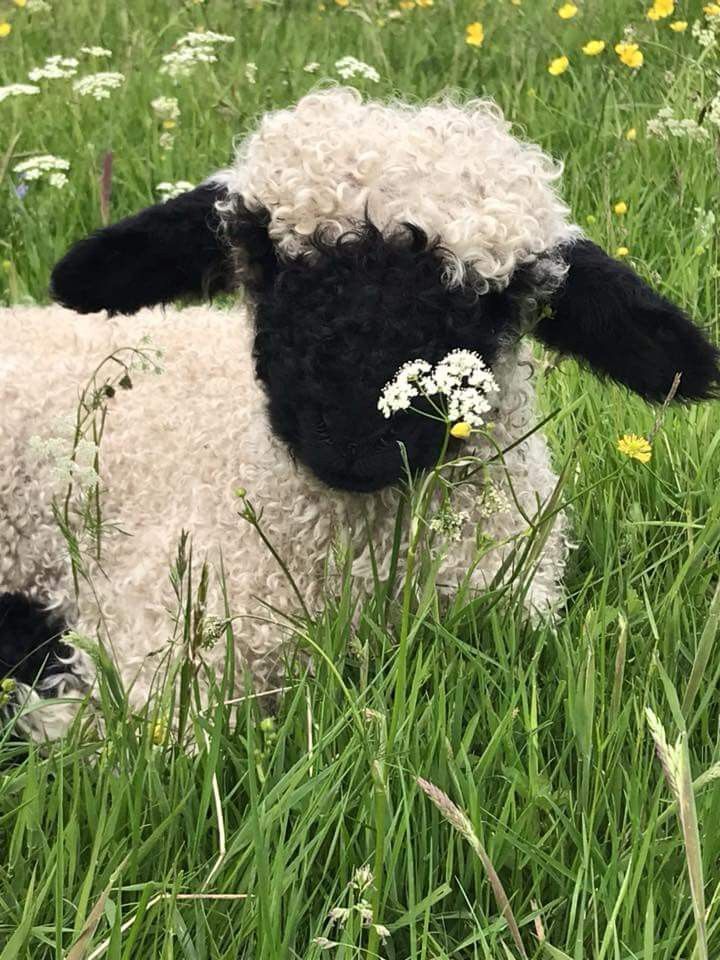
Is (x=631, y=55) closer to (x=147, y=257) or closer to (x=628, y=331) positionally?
(x=628, y=331)

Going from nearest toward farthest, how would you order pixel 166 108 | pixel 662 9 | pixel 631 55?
pixel 166 108 < pixel 631 55 < pixel 662 9

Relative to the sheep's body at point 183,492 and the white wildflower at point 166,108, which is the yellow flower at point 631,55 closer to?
the white wildflower at point 166,108

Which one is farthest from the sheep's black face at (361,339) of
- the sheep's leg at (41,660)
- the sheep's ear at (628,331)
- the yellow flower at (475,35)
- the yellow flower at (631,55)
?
the yellow flower at (475,35)

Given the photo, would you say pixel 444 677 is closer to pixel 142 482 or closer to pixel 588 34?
pixel 142 482

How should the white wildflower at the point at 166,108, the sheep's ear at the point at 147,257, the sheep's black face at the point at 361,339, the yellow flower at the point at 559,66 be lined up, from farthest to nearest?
the yellow flower at the point at 559,66 < the white wildflower at the point at 166,108 < the sheep's ear at the point at 147,257 < the sheep's black face at the point at 361,339

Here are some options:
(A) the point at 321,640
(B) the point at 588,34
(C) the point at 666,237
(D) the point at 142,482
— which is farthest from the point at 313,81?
(A) the point at 321,640

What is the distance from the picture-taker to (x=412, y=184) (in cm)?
269

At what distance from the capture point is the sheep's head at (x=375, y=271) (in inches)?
100.0

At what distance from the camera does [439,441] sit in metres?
2.60

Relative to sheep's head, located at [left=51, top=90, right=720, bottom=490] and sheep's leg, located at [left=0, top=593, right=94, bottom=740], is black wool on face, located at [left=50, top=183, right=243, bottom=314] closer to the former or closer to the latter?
sheep's head, located at [left=51, top=90, right=720, bottom=490]

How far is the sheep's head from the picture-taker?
254 cm

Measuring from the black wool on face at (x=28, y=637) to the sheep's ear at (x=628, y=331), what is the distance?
5.16 ft

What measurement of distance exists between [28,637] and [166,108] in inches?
93.0

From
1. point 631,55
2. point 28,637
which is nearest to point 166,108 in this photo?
point 631,55
